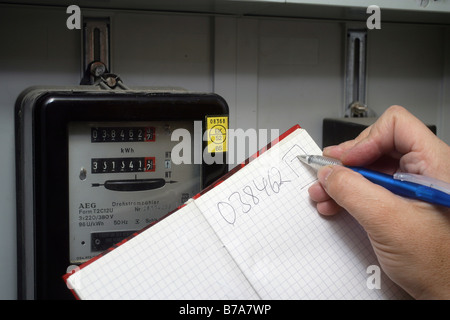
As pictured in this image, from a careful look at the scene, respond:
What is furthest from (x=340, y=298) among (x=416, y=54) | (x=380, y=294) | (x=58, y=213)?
(x=416, y=54)

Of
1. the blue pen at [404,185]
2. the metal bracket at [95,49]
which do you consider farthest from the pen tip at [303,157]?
the metal bracket at [95,49]

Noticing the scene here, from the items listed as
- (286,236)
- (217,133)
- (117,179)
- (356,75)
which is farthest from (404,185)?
(356,75)

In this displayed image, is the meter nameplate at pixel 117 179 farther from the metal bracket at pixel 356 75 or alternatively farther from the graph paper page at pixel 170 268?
the metal bracket at pixel 356 75

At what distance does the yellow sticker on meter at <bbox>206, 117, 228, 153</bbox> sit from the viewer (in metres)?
0.85

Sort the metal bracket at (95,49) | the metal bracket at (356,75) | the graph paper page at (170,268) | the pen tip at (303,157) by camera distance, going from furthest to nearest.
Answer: the metal bracket at (356,75), the metal bracket at (95,49), the pen tip at (303,157), the graph paper page at (170,268)

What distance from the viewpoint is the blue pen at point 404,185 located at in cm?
66

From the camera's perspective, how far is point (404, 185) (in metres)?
0.68

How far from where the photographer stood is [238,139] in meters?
1.21

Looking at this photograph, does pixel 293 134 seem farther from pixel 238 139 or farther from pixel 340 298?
pixel 238 139

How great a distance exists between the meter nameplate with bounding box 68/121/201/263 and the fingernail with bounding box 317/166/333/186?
0.24 m

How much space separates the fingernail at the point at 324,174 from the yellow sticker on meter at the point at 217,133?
0.65 ft

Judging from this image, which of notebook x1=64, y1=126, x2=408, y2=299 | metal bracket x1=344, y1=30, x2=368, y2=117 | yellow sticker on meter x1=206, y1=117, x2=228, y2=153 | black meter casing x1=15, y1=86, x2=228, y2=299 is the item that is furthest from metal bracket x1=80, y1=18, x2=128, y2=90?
metal bracket x1=344, y1=30, x2=368, y2=117

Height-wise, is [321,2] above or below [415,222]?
above
